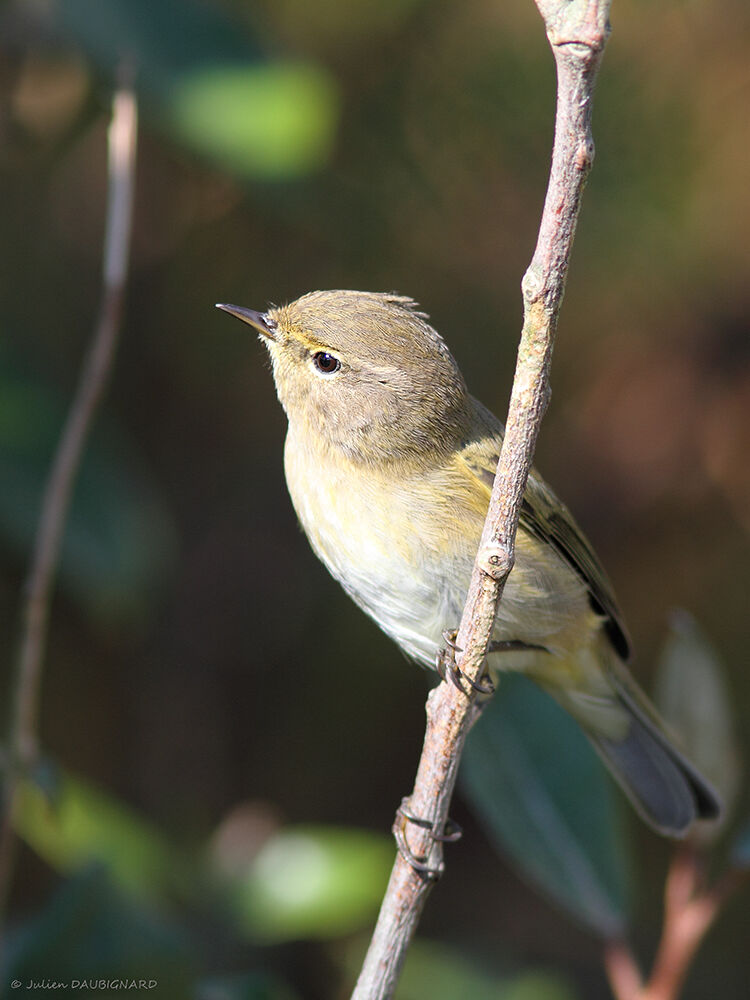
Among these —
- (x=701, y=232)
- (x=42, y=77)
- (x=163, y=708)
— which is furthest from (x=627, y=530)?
(x=42, y=77)

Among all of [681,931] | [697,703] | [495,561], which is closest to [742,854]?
[681,931]

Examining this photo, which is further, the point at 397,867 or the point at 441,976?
the point at 441,976

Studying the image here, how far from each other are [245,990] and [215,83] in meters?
2.04

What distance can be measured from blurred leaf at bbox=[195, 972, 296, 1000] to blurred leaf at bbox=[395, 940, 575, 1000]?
23.1 inches

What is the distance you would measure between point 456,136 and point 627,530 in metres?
1.42

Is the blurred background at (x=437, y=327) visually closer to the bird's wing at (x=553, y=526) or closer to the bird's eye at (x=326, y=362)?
the bird's eye at (x=326, y=362)

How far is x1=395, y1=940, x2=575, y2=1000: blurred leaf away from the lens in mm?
2717

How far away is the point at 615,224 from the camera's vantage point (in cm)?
338

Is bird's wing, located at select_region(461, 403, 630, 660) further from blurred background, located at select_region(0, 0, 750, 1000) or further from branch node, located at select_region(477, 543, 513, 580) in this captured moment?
blurred background, located at select_region(0, 0, 750, 1000)

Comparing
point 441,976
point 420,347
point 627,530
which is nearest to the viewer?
point 420,347

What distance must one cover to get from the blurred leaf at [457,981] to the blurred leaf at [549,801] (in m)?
0.30

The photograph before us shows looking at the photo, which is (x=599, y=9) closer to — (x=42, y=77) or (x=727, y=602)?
(x=42, y=77)

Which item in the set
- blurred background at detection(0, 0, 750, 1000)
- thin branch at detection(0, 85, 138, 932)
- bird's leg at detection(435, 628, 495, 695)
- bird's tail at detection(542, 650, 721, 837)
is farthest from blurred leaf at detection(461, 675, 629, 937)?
thin branch at detection(0, 85, 138, 932)

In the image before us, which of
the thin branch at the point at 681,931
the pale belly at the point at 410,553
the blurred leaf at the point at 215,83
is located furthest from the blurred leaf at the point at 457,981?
the blurred leaf at the point at 215,83
